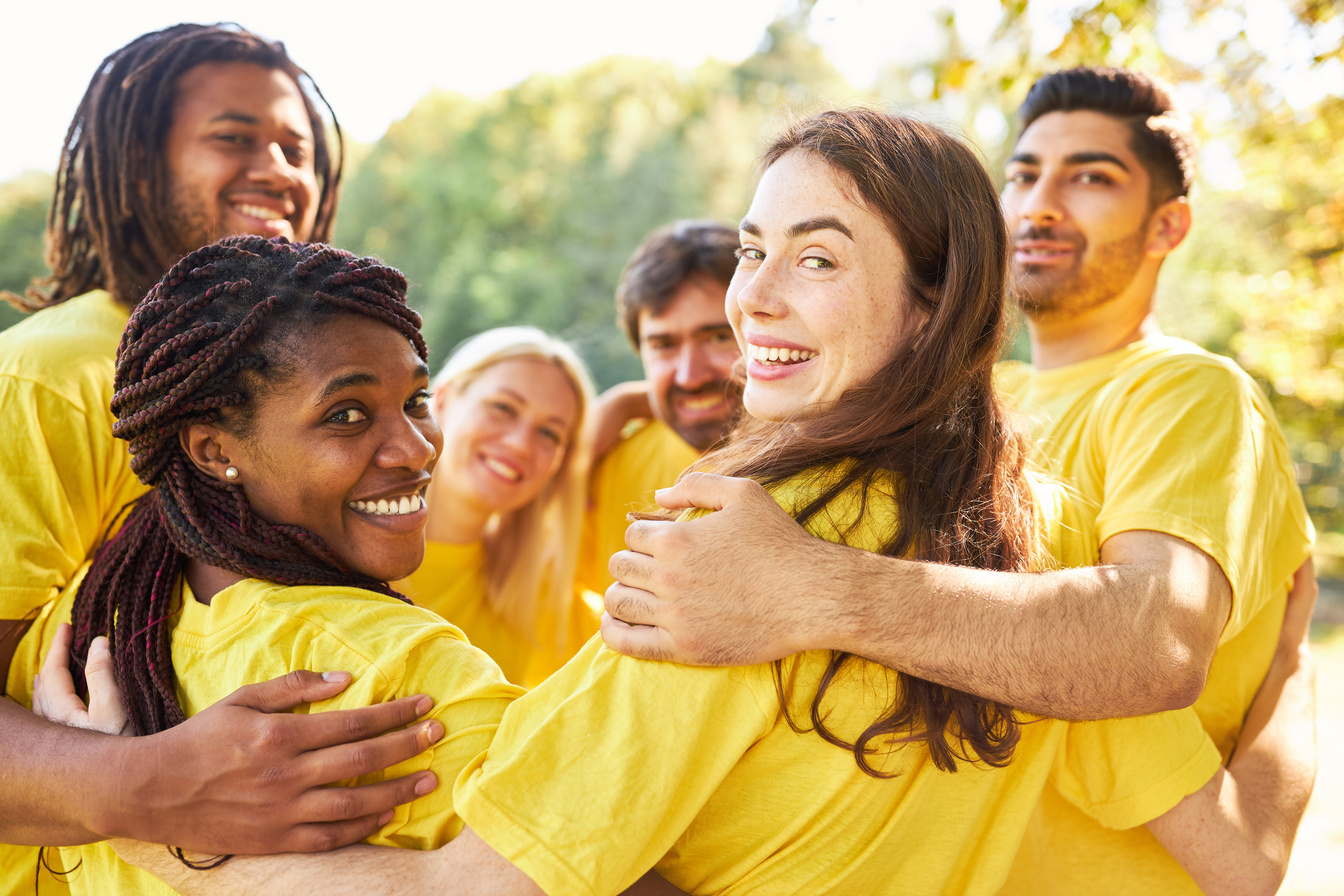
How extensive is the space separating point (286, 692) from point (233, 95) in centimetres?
196

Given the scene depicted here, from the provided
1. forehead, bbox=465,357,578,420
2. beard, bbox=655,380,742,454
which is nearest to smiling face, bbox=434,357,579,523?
forehead, bbox=465,357,578,420

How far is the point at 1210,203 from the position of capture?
47.6ft

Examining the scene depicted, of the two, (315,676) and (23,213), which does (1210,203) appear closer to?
(315,676)

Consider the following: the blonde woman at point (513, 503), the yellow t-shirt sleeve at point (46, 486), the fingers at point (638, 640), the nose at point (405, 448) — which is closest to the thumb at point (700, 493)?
the fingers at point (638, 640)

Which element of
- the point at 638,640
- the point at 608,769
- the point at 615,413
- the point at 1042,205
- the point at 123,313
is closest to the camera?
the point at 608,769

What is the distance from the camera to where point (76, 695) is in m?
1.86

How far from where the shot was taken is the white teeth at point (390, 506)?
1.90m

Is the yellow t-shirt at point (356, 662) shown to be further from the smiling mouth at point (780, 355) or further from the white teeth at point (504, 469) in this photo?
the white teeth at point (504, 469)

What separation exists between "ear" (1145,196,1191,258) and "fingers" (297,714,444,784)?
2806 millimetres

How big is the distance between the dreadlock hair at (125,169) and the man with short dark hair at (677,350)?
1.76m

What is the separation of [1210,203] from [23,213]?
20924 millimetres

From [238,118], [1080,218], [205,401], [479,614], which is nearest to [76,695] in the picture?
[205,401]

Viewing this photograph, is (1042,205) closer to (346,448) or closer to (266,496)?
(346,448)

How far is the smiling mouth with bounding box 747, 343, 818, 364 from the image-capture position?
1.97 meters
